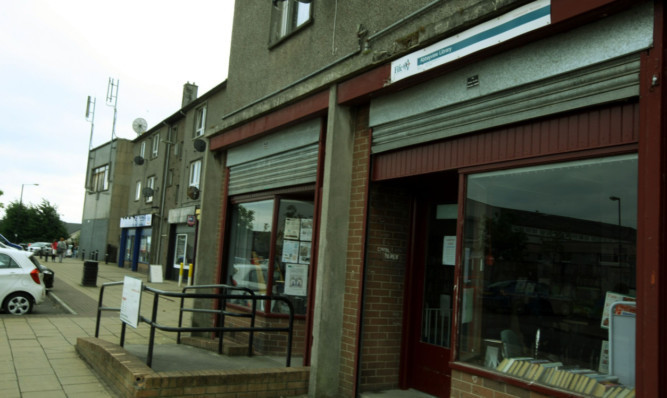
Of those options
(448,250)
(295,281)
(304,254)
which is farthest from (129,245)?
(448,250)

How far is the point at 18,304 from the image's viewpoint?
1298 centimetres

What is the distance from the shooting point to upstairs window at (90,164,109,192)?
1677 inches

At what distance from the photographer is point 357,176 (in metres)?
6.45

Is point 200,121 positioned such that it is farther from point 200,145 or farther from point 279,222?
point 279,222

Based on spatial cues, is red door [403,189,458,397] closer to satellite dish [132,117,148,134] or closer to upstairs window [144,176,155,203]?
upstairs window [144,176,155,203]

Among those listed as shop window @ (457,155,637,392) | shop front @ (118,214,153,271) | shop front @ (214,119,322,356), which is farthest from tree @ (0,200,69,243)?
shop window @ (457,155,637,392)

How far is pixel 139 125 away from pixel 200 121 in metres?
11.6

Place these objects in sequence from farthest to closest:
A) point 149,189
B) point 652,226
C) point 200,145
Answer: point 149,189 → point 200,145 → point 652,226

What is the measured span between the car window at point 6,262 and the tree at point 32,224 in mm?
58562

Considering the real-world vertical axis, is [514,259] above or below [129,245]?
above

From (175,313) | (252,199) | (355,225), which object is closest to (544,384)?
(355,225)

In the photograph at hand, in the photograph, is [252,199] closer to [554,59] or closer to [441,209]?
[441,209]

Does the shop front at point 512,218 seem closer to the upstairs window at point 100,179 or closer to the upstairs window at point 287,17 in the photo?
the upstairs window at point 287,17

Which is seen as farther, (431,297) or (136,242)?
(136,242)
